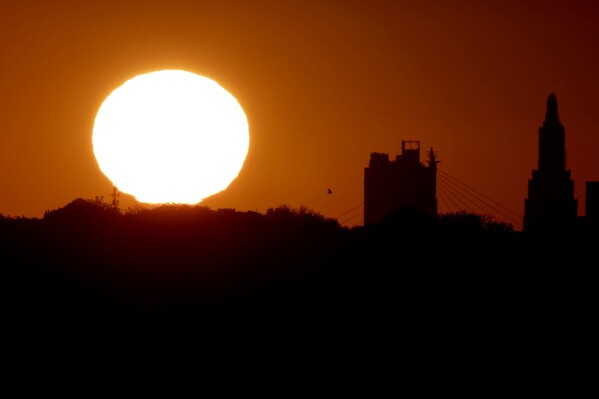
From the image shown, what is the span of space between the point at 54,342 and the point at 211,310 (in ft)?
42.9

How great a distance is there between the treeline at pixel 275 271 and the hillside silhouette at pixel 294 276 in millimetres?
155

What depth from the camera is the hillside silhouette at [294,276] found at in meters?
83.9

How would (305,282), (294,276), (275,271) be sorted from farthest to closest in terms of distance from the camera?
(275,271), (294,276), (305,282)

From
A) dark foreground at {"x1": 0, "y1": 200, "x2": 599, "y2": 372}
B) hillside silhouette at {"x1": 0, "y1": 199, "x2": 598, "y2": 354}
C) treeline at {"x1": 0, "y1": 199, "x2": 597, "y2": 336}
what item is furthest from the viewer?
treeline at {"x1": 0, "y1": 199, "x2": 597, "y2": 336}

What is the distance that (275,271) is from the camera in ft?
319

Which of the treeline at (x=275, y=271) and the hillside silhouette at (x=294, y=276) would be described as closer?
the hillside silhouette at (x=294, y=276)

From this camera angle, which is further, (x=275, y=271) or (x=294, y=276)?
(x=275, y=271)

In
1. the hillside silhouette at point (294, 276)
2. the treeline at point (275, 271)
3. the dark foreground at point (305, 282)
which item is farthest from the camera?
the treeline at point (275, 271)

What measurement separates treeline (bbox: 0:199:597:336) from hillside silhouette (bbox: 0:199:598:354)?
16 centimetres

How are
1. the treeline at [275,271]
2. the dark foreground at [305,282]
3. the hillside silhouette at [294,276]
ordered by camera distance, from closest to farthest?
the dark foreground at [305,282] → the hillside silhouette at [294,276] → the treeline at [275,271]

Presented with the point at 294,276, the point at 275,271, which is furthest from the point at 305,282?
the point at 275,271

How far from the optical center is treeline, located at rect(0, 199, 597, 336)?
8562cm

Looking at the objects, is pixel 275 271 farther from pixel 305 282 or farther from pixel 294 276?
pixel 305 282

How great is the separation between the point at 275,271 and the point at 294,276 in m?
2.00
